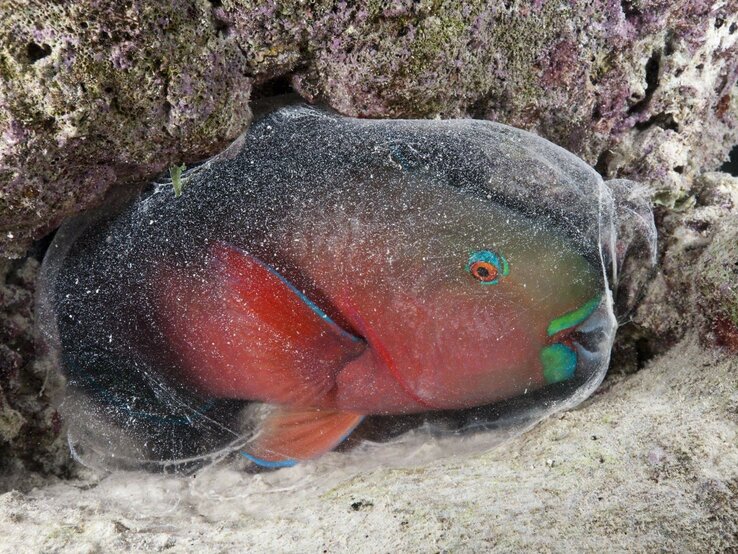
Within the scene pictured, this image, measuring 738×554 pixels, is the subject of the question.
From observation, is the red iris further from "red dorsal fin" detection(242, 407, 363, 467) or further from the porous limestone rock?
"red dorsal fin" detection(242, 407, 363, 467)

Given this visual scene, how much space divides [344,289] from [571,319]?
33.6 inches

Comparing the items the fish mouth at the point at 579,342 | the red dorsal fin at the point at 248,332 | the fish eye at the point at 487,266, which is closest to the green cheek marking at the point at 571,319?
the fish mouth at the point at 579,342

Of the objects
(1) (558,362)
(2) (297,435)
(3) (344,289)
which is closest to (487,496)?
Answer: (1) (558,362)

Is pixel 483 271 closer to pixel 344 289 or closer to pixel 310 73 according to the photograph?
pixel 344 289

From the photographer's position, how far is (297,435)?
7.14ft

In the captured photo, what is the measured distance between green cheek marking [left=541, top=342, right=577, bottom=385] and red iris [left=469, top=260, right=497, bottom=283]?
369 mm

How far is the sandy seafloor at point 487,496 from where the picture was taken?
1.27 m

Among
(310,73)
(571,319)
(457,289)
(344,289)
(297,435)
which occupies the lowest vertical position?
(297,435)

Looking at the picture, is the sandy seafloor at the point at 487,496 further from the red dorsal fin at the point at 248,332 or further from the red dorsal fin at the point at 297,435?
the red dorsal fin at the point at 248,332

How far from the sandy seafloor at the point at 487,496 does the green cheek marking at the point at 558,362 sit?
5.5 inches

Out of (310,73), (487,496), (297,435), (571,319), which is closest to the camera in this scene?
(487,496)

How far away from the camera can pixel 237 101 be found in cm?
167

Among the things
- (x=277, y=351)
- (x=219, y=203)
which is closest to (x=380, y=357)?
(x=277, y=351)

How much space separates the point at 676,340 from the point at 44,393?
273 centimetres
